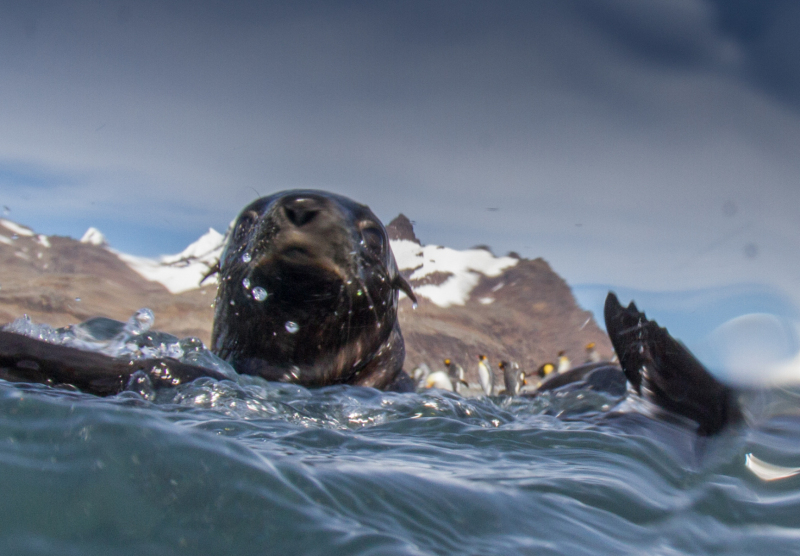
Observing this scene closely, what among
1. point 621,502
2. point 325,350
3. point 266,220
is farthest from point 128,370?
point 621,502

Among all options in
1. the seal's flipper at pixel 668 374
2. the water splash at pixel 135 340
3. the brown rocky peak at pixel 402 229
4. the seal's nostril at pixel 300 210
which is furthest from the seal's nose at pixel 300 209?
the brown rocky peak at pixel 402 229

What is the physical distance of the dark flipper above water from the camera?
1798 mm

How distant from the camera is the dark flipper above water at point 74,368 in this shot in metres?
1.80

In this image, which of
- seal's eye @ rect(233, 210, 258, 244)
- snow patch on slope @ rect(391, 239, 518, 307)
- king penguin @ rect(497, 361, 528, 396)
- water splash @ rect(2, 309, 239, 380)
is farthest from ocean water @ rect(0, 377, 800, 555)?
king penguin @ rect(497, 361, 528, 396)

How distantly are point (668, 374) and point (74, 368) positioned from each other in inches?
94.6

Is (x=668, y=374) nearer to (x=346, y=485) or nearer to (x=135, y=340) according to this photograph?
(x=346, y=485)

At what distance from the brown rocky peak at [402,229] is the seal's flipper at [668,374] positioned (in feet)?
7.07

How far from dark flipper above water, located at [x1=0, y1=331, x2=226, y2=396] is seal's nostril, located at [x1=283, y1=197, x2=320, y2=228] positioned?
80 cm

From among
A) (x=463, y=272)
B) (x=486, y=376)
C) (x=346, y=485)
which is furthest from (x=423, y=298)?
(x=346, y=485)

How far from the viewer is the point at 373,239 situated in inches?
117

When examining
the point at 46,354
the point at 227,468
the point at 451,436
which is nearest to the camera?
the point at 227,468

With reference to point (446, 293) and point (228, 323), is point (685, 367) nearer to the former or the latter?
point (228, 323)

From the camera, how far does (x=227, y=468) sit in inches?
46.3

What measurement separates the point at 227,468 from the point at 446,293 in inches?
477
